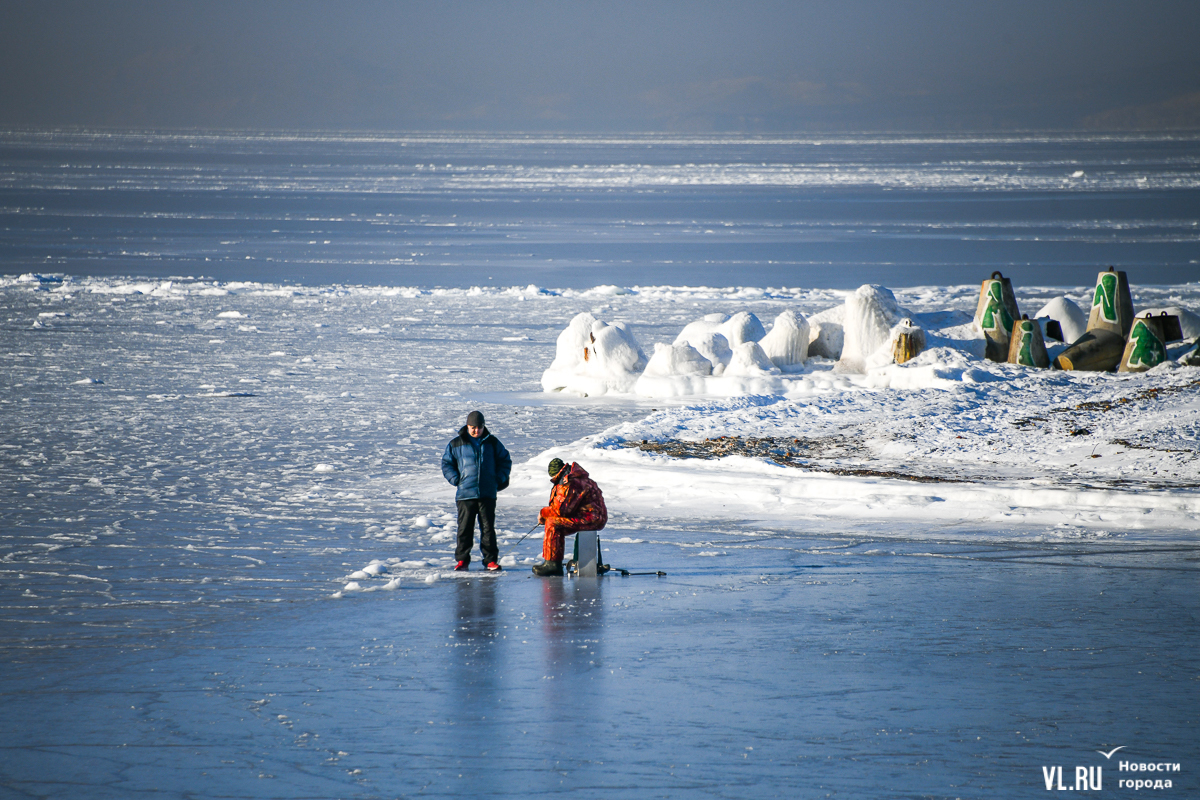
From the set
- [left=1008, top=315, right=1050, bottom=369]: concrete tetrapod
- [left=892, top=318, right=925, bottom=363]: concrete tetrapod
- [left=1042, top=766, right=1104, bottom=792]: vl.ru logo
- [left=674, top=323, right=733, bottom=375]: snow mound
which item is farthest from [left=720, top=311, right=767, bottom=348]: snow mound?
[left=1042, top=766, right=1104, bottom=792]: vl.ru logo

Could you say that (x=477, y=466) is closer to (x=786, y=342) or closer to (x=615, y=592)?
(x=615, y=592)

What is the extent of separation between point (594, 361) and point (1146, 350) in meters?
6.10

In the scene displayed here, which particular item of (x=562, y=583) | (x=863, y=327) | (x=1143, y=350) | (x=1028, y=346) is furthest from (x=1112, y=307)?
(x=562, y=583)

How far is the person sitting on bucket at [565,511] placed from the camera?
23.9ft

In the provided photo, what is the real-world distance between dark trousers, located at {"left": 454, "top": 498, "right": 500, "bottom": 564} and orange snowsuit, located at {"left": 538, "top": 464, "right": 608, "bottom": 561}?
334mm

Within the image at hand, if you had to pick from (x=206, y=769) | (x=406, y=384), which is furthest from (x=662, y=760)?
(x=406, y=384)

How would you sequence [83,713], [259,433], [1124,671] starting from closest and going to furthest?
[83,713], [1124,671], [259,433]

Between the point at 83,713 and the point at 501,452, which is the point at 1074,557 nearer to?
the point at 501,452

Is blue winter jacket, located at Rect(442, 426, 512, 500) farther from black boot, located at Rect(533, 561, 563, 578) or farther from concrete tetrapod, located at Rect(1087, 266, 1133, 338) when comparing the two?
concrete tetrapod, located at Rect(1087, 266, 1133, 338)

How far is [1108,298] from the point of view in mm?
15062

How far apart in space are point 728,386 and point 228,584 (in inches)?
316

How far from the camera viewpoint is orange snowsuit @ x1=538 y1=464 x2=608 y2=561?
7.29 meters

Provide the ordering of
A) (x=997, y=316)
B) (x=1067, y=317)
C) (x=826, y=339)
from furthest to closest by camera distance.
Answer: (x=826, y=339)
(x=1067, y=317)
(x=997, y=316)

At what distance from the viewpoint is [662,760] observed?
4.66m
